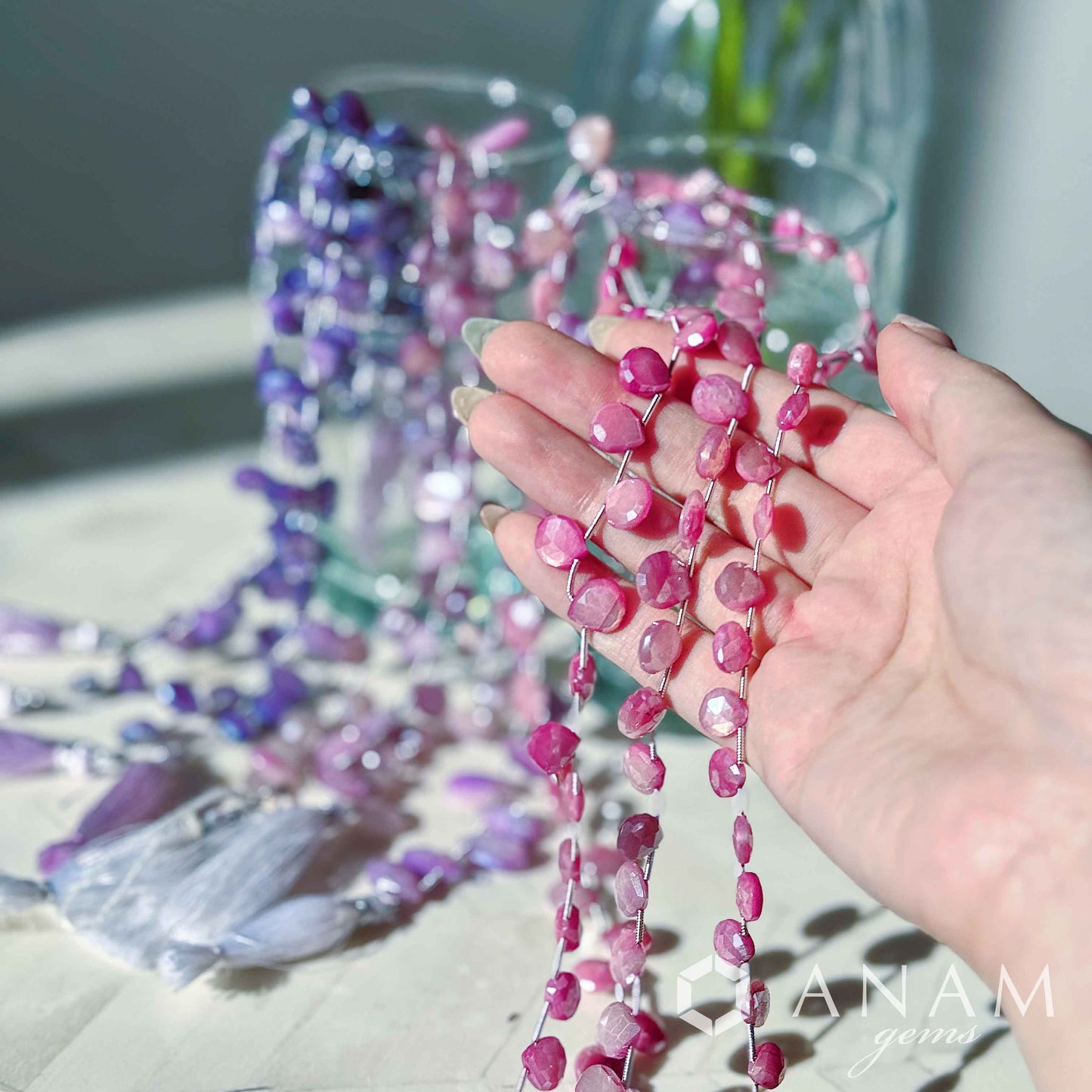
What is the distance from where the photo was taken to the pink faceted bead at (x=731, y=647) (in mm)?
721

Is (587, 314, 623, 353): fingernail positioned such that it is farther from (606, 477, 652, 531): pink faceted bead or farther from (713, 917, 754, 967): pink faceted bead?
(713, 917, 754, 967): pink faceted bead

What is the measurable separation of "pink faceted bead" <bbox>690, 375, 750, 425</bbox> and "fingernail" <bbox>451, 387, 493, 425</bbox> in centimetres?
13

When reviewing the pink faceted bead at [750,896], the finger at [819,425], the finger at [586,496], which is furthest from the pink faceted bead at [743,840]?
the finger at [819,425]

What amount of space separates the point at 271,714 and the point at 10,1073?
0.34 meters

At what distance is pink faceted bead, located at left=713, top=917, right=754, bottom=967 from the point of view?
0.70m

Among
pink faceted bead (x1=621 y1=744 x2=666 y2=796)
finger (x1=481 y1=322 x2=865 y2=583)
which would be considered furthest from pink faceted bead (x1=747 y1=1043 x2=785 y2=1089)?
finger (x1=481 y1=322 x2=865 y2=583)

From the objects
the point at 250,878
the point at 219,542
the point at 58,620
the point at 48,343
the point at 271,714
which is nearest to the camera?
the point at 250,878

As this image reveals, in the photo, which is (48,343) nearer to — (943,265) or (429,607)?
(429,607)

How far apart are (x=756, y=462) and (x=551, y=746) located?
214 millimetres

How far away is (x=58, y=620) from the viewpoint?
1.11m

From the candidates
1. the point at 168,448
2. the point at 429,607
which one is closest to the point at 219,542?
the point at 168,448

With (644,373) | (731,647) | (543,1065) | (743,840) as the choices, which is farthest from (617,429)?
(543,1065)

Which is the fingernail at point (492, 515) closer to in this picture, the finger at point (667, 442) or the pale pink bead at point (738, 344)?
the finger at point (667, 442)

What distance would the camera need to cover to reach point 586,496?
78 centimetres
